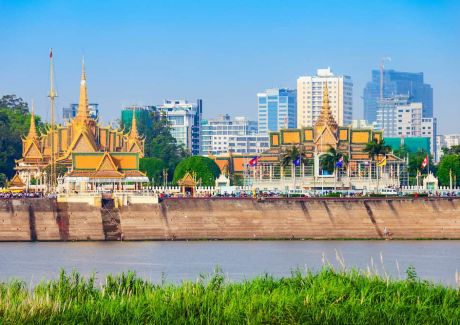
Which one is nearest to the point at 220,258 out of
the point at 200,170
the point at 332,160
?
the point at 332,160

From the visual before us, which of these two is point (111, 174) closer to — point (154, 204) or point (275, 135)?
point (154, 204)

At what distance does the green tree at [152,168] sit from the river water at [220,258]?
60372mm

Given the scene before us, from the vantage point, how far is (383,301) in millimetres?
51031

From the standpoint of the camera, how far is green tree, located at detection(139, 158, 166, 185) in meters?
163

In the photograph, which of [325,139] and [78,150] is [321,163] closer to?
[325,139]

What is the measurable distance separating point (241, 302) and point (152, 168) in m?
116

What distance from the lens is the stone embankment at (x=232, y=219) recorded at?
347 feet

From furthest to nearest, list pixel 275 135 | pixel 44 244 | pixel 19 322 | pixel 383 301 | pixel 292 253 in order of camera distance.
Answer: pixel 275 135 → pixel 44 244 → pixel 292 253 → pixel 383 301 → pixel 19 322

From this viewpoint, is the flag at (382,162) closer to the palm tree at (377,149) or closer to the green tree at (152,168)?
the palm tree at (377,149)

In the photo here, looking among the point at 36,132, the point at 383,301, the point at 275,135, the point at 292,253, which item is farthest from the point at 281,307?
the point at 36,132

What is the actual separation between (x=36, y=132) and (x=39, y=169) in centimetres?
1688

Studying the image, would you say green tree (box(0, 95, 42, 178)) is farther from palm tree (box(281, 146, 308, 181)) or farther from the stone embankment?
the stone embankment

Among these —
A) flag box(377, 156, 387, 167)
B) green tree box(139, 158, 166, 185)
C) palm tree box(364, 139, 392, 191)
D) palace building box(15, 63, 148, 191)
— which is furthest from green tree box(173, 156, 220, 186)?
palm tree box(364, 139, 392, 191)

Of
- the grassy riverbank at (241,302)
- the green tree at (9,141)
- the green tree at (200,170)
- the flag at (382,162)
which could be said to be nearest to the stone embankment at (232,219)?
the flag at (382,162)
